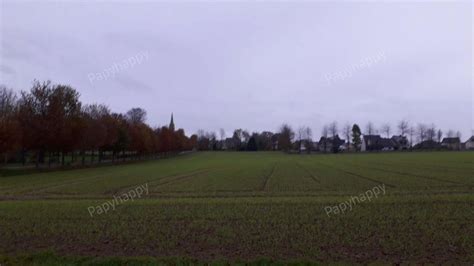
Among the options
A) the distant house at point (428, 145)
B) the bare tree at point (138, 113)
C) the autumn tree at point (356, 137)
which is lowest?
the distant house at point (428, 145)

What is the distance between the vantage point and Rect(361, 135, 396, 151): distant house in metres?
164

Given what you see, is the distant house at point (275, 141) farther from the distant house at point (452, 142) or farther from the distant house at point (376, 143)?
the distant house at point (452, 142)

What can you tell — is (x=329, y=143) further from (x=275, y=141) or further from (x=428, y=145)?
(x=428, y=145)

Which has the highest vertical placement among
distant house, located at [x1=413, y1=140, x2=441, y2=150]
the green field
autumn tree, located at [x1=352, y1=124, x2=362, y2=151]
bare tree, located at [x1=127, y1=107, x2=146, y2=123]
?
bare tree, located at [x1=127, y1=107, x2=146, y2=123]

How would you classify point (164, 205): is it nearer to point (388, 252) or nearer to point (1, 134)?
point (388, 252)

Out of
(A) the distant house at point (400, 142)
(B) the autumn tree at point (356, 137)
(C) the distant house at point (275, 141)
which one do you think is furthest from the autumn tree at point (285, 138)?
(A) the distant house at point (400, 142)

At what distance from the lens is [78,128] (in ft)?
174

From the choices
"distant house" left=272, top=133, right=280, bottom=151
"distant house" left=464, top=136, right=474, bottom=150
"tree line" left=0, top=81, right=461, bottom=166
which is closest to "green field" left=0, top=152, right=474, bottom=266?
"tree line" left=0, top=81, right=461, bottom=166

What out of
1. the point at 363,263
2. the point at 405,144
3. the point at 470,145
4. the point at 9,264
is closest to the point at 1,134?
the point at 9,264

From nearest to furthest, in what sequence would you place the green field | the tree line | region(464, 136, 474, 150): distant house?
the green field
the tree line
region(464, 136, 474, 150): distant house

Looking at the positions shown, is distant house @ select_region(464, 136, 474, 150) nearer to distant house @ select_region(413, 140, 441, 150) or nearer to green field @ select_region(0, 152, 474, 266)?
Answer: distant house @ select_region(413, 140, 441, 150)

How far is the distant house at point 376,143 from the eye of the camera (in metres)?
164

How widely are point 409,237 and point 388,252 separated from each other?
2.12m

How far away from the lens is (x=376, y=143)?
165 meters
